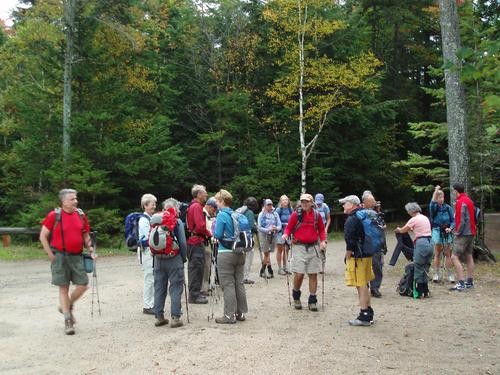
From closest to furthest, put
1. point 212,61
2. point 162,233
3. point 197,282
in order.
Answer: point 162,233
point 197,282
point 212,61

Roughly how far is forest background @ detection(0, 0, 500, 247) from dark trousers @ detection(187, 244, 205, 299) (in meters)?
8.19

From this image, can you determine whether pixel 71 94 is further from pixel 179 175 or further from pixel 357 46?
pixel 357 46

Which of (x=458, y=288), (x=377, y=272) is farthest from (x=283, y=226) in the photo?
(x=458, y=288)

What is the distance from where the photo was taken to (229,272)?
22.7 feet

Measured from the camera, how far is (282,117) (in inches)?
945

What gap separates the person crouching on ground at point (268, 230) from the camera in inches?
424

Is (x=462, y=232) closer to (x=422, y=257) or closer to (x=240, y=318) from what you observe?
(x=422, y=257)

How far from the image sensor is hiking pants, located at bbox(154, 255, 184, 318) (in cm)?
670

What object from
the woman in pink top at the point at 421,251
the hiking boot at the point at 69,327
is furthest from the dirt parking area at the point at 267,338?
the woman in pink top at the point at 421,251

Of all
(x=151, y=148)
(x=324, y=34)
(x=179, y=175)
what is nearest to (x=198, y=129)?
(x=179, y=175)

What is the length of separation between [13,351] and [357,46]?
23799 millimetres

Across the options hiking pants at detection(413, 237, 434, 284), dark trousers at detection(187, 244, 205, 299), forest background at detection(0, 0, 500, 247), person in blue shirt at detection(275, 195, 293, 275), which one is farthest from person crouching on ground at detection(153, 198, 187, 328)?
forest background at detection(0, 0, 500, 247)

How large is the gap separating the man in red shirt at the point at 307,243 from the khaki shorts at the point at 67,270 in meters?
3.02

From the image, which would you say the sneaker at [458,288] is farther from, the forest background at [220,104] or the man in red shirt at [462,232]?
the forest background at [220,104]
